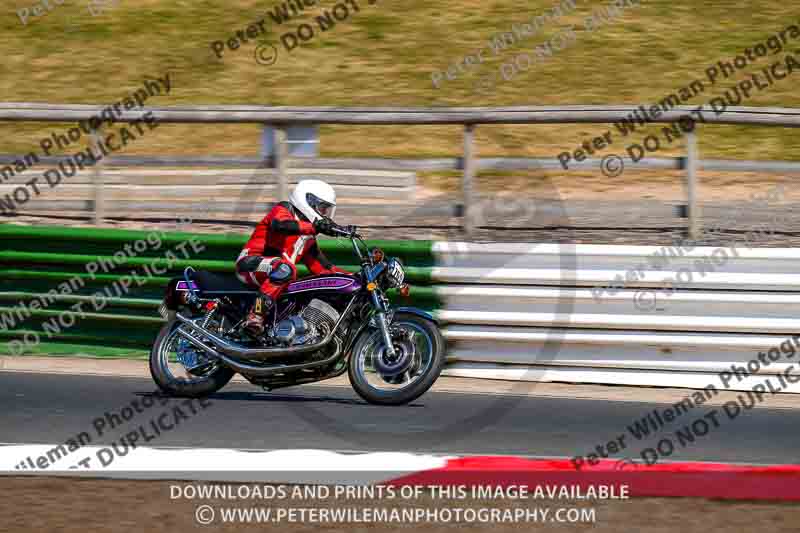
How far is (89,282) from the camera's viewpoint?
10.1 meters

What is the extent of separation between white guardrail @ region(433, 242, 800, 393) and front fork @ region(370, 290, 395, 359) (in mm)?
1522

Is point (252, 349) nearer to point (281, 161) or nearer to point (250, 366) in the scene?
point (250, 366)

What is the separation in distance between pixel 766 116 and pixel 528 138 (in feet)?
21.5

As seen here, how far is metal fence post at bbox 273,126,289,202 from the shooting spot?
1008 centimetres

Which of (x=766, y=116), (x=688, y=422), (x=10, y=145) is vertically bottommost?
(x=10, y=145)

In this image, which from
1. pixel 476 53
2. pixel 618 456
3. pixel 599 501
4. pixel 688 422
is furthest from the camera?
pixel 476 53

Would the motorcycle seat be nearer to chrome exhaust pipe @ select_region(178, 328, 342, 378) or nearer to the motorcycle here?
the motorcycle

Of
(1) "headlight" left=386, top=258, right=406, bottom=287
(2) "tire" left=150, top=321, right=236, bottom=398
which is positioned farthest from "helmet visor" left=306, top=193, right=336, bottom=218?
(2) "tire" left=150, top=321, right=236, bottom=398

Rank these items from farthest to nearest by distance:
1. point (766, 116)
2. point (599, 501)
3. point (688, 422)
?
point (766, 116) < point (688, 422) < point (599, 501)

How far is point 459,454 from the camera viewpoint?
6668mm

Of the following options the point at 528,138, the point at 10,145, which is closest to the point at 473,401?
the point at 528,138

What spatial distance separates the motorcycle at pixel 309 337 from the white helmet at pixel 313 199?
29cm

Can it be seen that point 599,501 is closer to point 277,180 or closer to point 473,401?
point 473,401

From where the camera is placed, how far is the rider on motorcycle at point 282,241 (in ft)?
26.8
